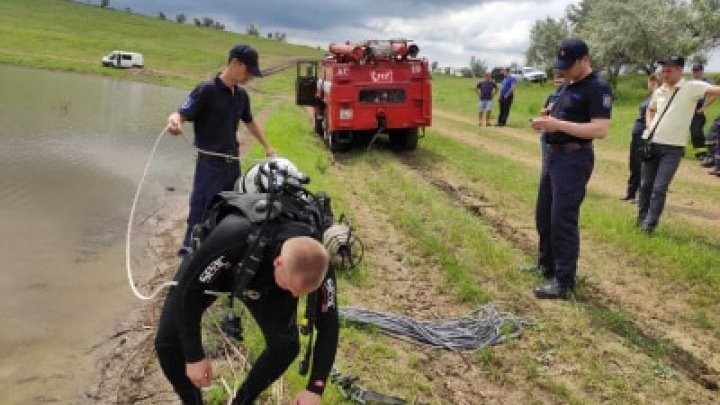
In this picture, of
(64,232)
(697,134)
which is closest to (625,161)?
(697,134)

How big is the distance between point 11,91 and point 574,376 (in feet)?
86.6

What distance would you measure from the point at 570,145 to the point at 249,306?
3.63 meters

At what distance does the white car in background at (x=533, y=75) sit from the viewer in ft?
163

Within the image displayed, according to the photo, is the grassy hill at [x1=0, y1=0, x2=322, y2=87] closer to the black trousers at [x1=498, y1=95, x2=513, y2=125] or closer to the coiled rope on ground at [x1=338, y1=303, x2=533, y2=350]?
the black trousers at [x1=498, y1=95, x2=513, y2=125]

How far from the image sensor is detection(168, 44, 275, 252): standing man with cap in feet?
17.8

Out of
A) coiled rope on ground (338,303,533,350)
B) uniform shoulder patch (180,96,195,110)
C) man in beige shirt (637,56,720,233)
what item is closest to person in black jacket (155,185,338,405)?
coiled rope on ground (338,303,533,350)

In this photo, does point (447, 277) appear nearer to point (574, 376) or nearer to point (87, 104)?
point (574, 376)

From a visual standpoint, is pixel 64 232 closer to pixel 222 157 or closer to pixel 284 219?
pixel 222 157

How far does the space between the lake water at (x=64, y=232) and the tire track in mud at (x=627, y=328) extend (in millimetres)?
4343

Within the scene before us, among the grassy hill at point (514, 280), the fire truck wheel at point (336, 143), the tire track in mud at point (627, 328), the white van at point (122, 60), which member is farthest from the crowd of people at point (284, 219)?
the white van at point (122, 60)

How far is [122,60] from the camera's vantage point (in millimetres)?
51531

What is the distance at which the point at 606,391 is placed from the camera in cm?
468

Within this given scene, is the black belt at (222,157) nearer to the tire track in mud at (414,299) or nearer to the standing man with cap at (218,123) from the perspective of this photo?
the standing man with cap at (218,123)

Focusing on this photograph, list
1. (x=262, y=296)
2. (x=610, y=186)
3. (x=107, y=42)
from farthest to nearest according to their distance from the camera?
(x=107, y=42) → (x=610, y=186) → (x=262, y=296)
